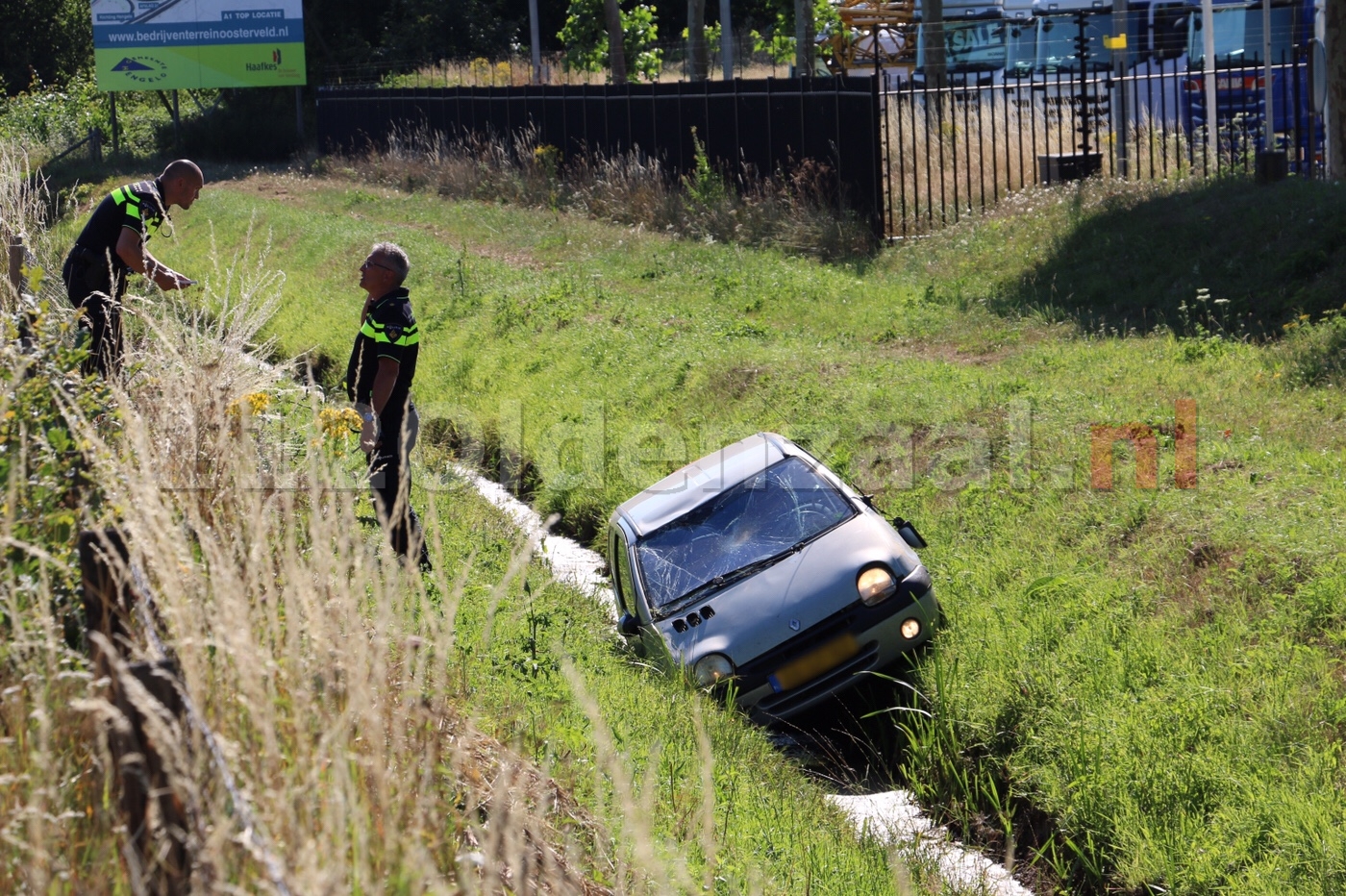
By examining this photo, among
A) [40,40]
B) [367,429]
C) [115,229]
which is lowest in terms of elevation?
[367,429]

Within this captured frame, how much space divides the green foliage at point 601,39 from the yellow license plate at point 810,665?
114 ft

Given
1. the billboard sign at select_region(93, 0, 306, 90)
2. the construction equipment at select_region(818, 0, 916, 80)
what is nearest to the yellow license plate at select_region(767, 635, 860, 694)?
the construction equipment at select_region(818, 0, 916, 80)

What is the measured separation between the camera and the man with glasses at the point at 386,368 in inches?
305

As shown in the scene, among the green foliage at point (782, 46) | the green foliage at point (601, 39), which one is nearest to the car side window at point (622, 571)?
the green foliage at point (601, 39)

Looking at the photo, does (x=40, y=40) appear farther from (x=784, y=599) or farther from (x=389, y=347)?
(x=784, y=599)

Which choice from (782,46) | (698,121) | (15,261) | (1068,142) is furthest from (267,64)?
(15,261)

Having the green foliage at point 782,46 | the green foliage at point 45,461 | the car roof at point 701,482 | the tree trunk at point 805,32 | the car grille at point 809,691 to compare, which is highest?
the green foliage at point 782,46

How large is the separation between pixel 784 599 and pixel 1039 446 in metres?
3.07

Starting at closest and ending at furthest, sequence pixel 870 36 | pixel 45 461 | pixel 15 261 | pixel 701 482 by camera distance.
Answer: pixel 45 461
pixel 701 482
pixel 15 261
pixel 870 36

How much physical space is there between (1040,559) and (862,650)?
5.24 ft

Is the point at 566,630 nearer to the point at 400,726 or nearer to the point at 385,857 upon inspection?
the point at 400,726

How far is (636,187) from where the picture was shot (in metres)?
22.6

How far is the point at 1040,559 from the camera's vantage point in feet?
26.7

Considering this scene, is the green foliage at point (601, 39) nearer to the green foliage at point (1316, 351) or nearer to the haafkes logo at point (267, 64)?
the haafkes logo at point (267, 64)
